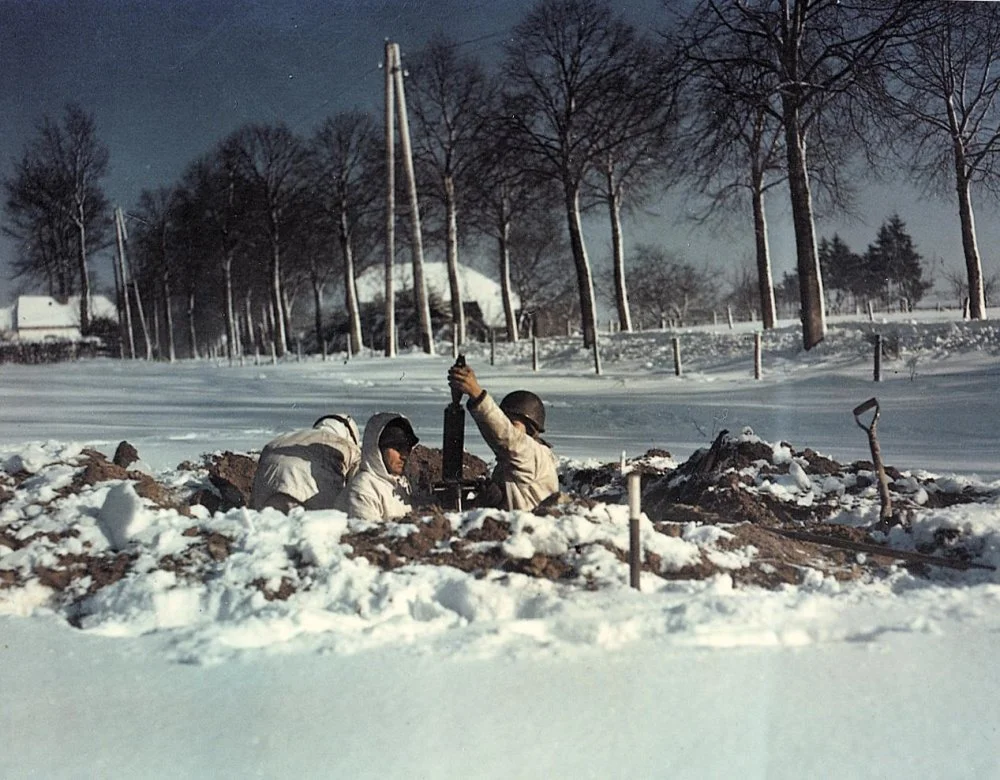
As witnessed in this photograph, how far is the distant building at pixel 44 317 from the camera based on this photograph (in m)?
6.53

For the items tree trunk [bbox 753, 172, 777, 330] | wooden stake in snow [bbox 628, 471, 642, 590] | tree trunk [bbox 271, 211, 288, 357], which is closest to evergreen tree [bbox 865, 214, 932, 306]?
tree trunk [bbox 753, 172, 777, 330]

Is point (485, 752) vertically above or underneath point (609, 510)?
underneath

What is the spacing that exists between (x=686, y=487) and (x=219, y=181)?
4.45 meters

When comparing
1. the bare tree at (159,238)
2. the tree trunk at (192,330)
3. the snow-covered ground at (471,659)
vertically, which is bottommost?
the snow-covered ground at (471,659)

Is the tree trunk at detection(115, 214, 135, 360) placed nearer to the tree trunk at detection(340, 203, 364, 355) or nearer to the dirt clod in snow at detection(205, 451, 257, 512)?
the dirt clod in snow at detection(205, 451, 257, 512)

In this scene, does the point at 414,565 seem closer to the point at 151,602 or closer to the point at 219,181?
the point at 151,602

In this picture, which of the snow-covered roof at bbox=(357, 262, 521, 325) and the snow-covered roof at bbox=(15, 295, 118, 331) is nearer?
the snow-covered roof at bbox=(15, 295, 118, 331)

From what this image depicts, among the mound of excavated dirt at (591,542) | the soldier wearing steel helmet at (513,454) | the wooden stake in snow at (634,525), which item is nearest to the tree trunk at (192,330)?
the mound of excavated dirt at (591,542)

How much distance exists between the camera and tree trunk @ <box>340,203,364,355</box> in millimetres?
8227

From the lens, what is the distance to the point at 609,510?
3414 mm

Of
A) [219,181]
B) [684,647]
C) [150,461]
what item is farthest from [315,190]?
[684,647]

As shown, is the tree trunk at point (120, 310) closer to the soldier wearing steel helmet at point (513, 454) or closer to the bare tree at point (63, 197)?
the bare tree at point (63, 197)

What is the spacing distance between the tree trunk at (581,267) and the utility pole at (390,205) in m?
1.44

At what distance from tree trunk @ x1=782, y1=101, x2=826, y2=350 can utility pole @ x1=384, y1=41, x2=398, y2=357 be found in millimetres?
4994
